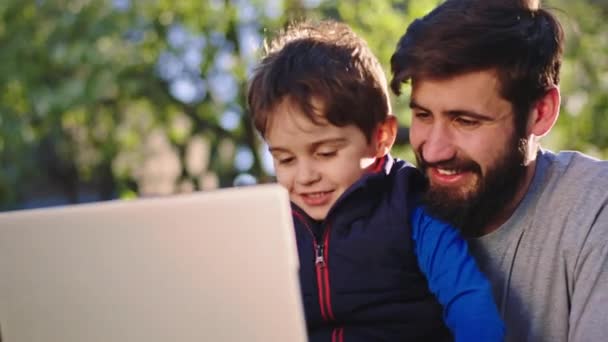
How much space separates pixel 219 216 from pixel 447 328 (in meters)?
0.89

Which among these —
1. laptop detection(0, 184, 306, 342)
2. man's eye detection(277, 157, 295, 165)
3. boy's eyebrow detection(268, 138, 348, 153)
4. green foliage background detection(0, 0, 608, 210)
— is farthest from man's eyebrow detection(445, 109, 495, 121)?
green foliage background detection(0, 0, 608, 210)

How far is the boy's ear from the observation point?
6.41 feet

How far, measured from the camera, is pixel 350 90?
1878 mm

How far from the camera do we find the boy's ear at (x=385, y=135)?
6.41 feet

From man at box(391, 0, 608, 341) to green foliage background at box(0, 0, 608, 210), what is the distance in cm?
313

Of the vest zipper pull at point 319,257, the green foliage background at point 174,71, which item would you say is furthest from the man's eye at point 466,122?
the green foliage background at point 174,71

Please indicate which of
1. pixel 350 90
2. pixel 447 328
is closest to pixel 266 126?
pixel 350 90

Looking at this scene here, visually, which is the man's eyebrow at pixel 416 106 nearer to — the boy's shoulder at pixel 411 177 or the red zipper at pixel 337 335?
the boy's shoulder at pixel 411 177

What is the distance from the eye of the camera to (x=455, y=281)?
1.70 m

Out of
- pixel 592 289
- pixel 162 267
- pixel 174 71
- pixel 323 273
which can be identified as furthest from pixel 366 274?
pixel 174 71

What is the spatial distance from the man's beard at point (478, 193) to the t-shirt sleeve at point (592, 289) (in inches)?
7.4

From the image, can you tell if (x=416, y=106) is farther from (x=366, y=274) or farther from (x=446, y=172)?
(x=366, y=274)

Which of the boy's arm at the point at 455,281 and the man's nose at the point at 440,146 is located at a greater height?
the man's nose at the point at 440,146

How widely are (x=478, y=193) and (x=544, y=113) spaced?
0.23 metres
